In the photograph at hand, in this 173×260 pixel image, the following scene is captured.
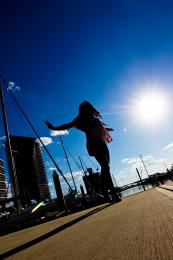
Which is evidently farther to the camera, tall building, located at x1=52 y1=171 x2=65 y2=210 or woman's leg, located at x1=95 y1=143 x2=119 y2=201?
tall building, located at x1=52 y1=171 x2=65 y2=210

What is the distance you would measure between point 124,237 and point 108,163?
3.86m

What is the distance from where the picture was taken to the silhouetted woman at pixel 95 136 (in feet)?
15.5

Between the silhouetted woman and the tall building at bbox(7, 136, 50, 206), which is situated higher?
the tall building at bbox(7, 136, 50, 206)

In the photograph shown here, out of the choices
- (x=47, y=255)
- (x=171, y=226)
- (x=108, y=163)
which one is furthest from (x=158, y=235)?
(x=108, y=163)

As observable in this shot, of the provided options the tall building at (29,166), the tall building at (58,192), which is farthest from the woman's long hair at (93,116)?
the tall building at (29,166)

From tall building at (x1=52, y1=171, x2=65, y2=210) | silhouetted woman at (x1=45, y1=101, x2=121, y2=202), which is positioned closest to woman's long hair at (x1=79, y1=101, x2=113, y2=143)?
silhouetted woman at (x1=45, y1=101, x2=121, y2=202)

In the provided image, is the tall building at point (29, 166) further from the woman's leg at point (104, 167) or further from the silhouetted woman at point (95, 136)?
the woman's leg at point (104, 167)

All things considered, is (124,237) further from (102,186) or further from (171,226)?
(102,186)

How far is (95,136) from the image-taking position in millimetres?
4840

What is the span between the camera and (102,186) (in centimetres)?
488

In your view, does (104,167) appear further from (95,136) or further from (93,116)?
(93,116)

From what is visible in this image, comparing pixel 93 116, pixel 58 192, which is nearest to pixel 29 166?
pixel 58 192

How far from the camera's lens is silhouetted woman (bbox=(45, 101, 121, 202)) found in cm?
473

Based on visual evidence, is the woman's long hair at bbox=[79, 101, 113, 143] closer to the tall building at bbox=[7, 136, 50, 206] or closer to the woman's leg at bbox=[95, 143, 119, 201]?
the woman's leg at bbox=[95, 143, 119, 201]
